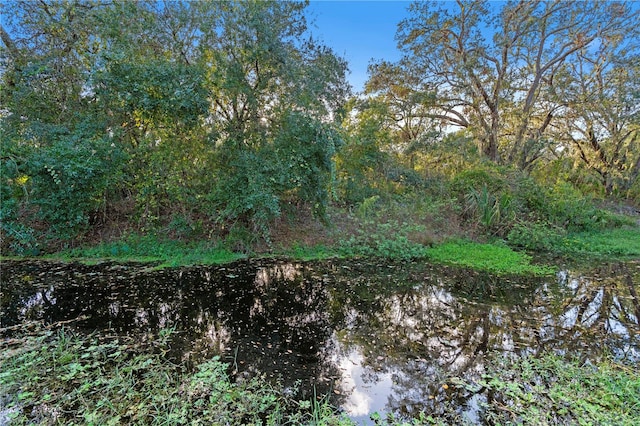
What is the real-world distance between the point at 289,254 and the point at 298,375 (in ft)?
12.8

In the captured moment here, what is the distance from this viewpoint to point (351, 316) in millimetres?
4199

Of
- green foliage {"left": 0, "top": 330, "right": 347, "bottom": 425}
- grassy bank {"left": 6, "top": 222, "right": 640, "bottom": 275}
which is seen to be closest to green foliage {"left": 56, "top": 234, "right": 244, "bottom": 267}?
grassy bank {"left": 6, "top": 222, "right": 640, "bottom": 275}

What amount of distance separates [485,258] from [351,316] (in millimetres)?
3669

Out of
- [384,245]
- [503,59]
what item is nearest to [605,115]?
[503,59]

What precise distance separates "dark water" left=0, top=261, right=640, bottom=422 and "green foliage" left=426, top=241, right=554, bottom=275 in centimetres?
38

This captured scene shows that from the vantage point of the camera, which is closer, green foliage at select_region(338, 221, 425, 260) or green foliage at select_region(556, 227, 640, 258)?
green foliage at select_region(338, 221, 425, 260)

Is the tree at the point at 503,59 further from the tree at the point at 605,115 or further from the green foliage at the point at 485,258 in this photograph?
the green foliage at the point at 485,258

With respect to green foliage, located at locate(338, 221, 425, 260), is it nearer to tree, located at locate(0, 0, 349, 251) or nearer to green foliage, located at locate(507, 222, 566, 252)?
tree, located at locate(0, 0, 349, 251)

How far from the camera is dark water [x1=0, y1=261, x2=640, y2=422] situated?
2973mm

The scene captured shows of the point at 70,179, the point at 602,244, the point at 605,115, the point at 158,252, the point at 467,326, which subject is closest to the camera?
the point at 467,326

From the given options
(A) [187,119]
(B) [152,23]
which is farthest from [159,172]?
(B) [152,23]

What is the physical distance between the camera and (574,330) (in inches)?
A: 145

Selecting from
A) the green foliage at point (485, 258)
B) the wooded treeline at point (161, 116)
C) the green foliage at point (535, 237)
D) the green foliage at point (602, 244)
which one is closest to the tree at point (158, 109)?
the wooded treeline at point (161, 116)

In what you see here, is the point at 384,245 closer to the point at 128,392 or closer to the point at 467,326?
the point at 467,326
